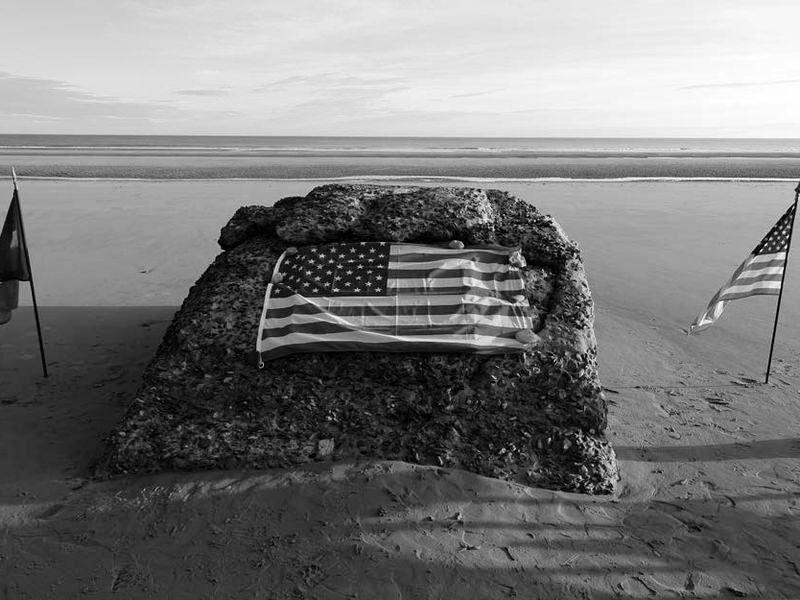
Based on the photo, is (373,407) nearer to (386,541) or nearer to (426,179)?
(386,541)

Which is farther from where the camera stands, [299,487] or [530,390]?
[530,390]

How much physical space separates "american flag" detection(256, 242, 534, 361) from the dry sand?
1160 mm

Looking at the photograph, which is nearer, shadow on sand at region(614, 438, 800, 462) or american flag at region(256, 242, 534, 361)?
american flag at region(256, 242, 534, 361)

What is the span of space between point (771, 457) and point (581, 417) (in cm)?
201

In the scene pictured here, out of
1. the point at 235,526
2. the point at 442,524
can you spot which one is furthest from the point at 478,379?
the point at 235,526

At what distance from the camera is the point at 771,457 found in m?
5.55

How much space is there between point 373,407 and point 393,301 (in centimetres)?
108

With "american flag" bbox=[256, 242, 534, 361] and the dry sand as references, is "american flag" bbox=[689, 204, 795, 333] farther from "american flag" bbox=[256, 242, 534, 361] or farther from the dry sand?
"american flag" bbox=[256, 242, 534, 361]

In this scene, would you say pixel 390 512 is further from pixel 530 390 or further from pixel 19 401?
pixel 19 401


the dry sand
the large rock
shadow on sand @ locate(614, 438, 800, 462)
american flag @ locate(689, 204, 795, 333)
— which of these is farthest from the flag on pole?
american flag @ locate(689, 204, 795, 333)

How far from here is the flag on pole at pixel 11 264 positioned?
20.9 ft

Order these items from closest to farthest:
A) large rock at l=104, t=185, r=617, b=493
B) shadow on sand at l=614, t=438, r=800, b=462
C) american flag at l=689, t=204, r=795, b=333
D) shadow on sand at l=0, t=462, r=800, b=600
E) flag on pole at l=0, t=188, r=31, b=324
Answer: shadow on sand at l=0, t=462, r=800, b=600, large rock at l=104, t=185, r=617, b=493, shadow on sand at l=614, t=438, r=800, b=462, flag on pole at l=0, t=188, r=31, b=324, american flag at l=689, t=204, r=795, b=333

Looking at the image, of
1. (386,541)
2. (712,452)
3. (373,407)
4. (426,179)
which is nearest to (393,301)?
(373,407)

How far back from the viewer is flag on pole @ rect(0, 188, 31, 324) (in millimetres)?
6383
